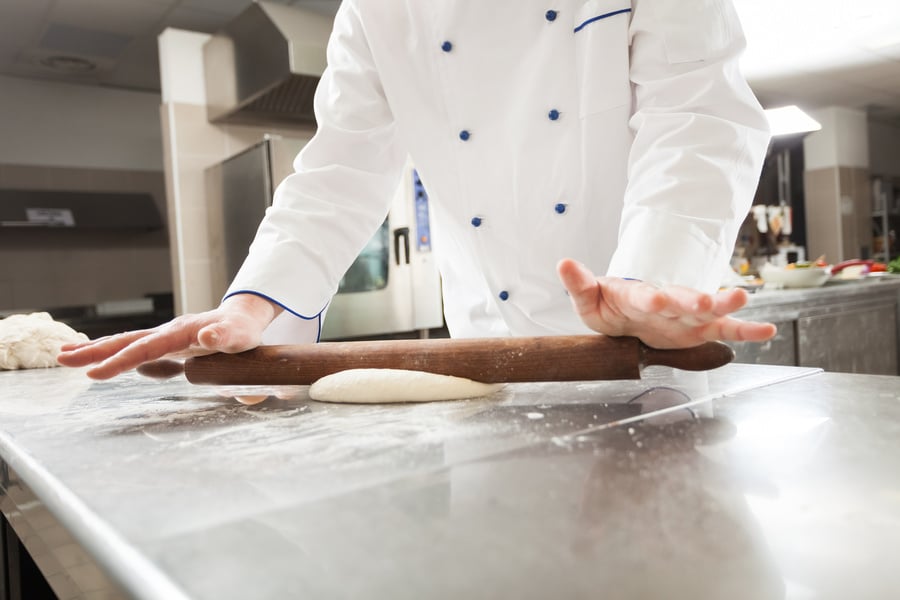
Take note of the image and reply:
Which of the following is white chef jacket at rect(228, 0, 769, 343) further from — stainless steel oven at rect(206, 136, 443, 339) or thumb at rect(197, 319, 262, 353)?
stainless steel oven at rect(206, 136, 443, 339)

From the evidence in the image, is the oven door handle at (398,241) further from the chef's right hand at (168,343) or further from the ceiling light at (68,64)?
the chef's right hand at (168,343)


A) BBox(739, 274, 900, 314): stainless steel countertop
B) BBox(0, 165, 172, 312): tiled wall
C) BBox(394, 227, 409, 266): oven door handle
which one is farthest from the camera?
BBox(0, 165, 172, 312): tiled wall

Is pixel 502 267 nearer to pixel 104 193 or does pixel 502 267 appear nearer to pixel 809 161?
pixel 104 193

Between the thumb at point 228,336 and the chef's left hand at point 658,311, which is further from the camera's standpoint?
the thumb at point 228,336

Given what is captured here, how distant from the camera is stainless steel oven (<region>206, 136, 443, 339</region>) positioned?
3395 mm

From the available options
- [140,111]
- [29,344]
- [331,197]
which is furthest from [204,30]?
[331,197]

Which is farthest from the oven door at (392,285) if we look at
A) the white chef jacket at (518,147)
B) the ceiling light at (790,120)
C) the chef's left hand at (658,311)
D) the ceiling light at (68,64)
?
the chef's left hand at (658,311)

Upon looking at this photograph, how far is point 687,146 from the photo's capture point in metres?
0.94

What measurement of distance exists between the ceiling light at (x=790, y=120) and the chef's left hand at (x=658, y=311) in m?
3.07

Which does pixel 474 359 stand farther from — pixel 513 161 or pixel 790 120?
pixel 790 120

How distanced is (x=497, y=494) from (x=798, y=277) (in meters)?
2.92

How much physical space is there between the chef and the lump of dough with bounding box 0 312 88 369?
22.7 inches

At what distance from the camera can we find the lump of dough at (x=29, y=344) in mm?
1360

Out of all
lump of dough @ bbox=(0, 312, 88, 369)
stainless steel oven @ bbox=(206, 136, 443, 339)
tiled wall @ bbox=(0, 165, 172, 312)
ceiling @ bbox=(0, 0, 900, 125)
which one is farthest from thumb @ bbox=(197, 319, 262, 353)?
tiled wall @ bbox=(0, 165, 172, 312)
